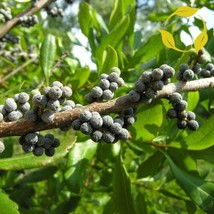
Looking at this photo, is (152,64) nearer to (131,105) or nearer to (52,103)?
(131,105)

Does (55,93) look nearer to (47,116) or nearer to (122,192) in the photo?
(47,116)

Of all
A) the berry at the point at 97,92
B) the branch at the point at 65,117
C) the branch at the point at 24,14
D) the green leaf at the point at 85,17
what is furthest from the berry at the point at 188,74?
the branch at the point at 24,14

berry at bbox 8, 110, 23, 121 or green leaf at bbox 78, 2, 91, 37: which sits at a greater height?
berry at bbox 8, 110, 23, 121

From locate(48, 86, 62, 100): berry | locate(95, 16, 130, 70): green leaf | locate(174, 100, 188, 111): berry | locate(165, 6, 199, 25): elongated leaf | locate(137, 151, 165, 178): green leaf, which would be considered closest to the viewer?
locate(48, 86, 62, 100): berry

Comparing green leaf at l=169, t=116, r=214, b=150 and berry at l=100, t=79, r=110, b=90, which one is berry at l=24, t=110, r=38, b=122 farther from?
green leaf at l=169, t=116, r=214, b=150

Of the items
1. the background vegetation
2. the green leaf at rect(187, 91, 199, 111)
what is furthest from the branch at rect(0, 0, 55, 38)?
the green leaf at rect(187, 91, 199, 111)

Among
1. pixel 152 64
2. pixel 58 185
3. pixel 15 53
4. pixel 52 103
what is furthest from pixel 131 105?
pixel 15 53

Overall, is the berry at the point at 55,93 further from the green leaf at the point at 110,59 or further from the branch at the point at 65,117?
the green leaf at the point at 110,59
